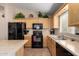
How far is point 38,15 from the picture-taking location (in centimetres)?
922

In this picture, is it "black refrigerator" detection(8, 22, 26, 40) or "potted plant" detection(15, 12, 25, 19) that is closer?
"black refrigerator" detection(8, 22, 26, 40)

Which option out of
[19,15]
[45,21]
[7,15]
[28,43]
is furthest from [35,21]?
[7,15]

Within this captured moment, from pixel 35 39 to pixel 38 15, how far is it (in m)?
1.51

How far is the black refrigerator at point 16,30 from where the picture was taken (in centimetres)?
802

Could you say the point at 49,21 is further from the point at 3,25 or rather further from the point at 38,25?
the point at 3,25

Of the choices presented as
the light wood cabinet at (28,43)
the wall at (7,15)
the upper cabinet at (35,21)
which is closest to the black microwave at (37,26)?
the upper cabinet at (35,21)

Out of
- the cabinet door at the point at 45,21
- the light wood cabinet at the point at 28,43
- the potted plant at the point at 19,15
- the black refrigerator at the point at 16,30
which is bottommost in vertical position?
the light wood cabinet at the point at 28,43

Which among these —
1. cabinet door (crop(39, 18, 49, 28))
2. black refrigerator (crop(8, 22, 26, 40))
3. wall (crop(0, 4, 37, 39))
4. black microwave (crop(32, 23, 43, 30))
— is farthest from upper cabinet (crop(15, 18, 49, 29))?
black refrigerator (crop(8, 22, 26, 40))

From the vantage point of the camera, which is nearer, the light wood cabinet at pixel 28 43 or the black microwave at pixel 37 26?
the light wood cabinet at pixel 28 43

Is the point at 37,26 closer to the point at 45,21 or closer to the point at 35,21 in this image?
the point at 35,21

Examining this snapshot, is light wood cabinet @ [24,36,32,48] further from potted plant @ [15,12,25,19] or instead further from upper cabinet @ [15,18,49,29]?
potted plant @ [15,12,25,19]

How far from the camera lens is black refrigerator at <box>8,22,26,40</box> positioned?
8.02 metres

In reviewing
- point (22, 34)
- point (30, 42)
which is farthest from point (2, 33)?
point (30, 42)

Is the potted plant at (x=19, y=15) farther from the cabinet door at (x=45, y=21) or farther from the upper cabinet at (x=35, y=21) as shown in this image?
the cabinet door at (x=45, y=21)
